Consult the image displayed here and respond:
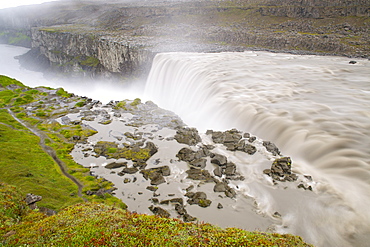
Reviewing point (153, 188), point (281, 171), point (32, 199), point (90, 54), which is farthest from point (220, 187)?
point (90, 54)

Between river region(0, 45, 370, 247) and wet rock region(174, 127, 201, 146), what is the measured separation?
2732mm

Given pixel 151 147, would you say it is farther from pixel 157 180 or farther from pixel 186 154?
pixel 157 180

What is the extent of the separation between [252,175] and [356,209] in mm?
7066

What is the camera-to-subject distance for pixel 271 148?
850 inches

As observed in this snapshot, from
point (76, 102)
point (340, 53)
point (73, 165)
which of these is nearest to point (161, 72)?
point (76, 102)

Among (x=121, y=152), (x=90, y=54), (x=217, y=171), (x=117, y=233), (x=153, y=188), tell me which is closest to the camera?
(x=117, y=233)

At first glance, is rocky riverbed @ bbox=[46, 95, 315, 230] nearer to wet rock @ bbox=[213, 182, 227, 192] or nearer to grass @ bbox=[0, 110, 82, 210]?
wet rock @ bbox=[213, 182, 227, 192]

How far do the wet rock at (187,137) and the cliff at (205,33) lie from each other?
147 feet

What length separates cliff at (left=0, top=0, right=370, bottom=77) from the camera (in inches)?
2805

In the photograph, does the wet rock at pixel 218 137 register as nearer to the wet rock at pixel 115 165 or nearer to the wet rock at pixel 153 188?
the wet rock at pixel 153 188

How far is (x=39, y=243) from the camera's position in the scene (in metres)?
9.02

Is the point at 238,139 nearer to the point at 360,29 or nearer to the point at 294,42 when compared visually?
the point at 294,42

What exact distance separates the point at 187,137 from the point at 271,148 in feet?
30.8

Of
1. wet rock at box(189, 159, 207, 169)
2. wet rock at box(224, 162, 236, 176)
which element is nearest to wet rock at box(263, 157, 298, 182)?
wet rock at box(224, 162, 236, 176)
